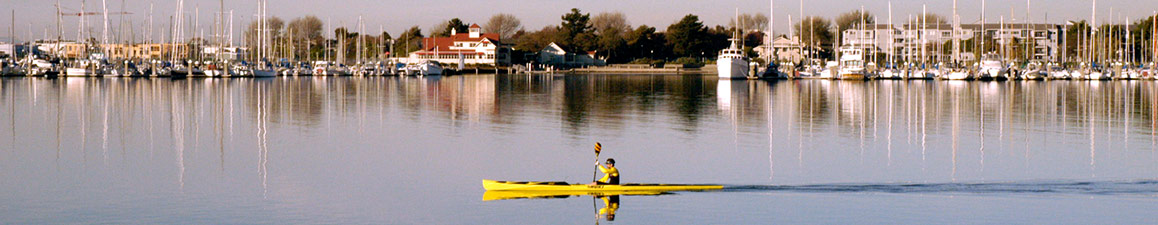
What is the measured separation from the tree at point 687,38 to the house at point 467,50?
26791 mm

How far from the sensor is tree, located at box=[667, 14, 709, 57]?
18162 centimetres

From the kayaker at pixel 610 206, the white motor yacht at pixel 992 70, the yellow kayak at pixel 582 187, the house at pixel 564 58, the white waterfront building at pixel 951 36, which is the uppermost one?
the white waterfront building at pixel 951 36

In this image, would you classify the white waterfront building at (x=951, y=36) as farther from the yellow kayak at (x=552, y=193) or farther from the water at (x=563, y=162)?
the yellow kayak at (x=552, y=193)

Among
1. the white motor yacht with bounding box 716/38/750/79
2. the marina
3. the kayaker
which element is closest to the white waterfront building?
the white motor yacht with bounding box 716/38/750/79

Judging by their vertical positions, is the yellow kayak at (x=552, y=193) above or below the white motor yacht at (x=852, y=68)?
below

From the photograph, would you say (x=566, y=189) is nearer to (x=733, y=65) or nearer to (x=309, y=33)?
(x=733, y=65)

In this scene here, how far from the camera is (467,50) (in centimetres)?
16838

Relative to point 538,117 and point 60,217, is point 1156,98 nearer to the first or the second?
point 538,117

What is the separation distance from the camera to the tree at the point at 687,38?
181625 millimetres

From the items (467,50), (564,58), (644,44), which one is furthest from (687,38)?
(467,50)

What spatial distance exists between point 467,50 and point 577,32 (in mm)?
26507

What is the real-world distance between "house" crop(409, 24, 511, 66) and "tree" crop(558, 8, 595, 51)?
18.0 meters

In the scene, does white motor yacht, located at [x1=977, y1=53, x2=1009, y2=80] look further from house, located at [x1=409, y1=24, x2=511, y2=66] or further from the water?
house, located at [x1=409, y1=24, x2=511, y2=66]

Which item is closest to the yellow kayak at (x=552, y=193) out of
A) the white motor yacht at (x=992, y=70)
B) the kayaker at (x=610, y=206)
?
the kayaker at (x=610, y=206)
